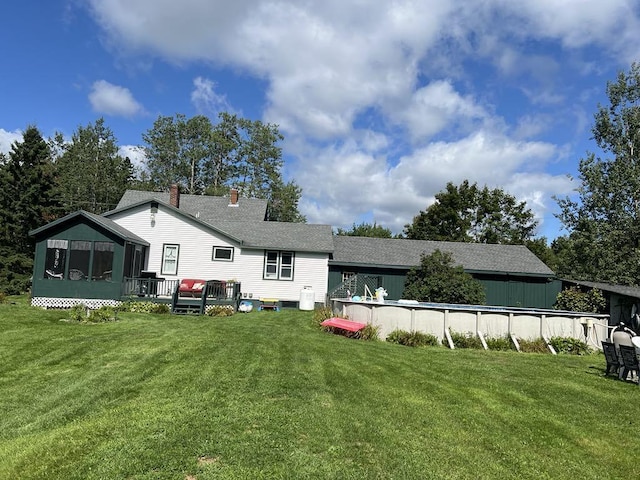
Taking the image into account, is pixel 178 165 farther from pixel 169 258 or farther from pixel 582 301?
pixel 582 301

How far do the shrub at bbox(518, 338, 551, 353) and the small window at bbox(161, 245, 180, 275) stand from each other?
52.7 feet

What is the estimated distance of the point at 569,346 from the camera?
43.6 feet

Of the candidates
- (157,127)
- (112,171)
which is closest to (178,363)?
(112,171)

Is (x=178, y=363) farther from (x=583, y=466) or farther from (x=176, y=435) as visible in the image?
(x=583, y=466)

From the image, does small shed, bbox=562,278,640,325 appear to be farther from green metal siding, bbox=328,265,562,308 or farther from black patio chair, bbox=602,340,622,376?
black patio chair, bbox=602,340,622,376

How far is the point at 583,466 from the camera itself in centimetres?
487

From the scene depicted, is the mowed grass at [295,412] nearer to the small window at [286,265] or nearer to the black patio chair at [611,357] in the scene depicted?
the black patio chair at [611,357]

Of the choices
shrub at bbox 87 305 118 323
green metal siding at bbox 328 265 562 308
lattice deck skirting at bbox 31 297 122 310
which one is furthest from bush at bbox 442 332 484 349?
lattice deck skirting at bbox 31 297 122 310

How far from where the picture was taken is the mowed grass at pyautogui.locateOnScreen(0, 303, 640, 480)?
454cm

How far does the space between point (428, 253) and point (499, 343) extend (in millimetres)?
13291

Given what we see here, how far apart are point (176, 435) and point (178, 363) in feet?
13.5

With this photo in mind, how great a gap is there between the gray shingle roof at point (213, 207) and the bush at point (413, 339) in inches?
687

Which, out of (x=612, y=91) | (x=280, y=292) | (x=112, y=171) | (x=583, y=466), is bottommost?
(x=583, y=466)

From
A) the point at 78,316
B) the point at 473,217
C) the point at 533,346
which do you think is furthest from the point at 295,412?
the point at 473,217
